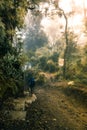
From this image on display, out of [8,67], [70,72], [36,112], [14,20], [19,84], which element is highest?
[14,20]

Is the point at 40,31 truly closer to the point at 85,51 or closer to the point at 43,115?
the point at 85,51

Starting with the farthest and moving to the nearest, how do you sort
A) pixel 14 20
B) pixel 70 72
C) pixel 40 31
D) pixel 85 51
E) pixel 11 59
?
pixel 40 31, pixel 70 72, pixel 85 51, pixel 14 20, pixel 11 59

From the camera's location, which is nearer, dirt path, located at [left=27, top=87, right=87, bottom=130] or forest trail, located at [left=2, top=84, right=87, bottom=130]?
forest trail, located at [left=2, top=84, right=87, bottom=130]

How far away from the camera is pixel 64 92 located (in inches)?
805

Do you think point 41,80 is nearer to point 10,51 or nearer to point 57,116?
point 10,51

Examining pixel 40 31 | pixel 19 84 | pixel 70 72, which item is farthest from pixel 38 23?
pixel 19 84

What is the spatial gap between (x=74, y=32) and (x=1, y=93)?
76.3ft

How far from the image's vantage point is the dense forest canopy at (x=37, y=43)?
43.3ft

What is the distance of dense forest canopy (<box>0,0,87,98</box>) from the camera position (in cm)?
1319

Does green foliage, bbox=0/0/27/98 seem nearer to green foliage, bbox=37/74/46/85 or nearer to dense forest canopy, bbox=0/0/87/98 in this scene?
dense forest canopy, bbox=0/0/87/98

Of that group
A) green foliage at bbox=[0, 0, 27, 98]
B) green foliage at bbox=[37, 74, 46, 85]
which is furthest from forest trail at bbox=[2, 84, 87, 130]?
green foliage at bbox=[37, 74, 46, 85]

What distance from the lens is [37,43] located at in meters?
46.5

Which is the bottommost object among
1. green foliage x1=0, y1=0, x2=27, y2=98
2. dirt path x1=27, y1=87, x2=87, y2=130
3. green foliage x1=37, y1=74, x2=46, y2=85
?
green foliage x1=37, y1=74, x2=46, y2=85

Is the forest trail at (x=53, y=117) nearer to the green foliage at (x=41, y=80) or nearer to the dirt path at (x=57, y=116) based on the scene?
the dirt path at (x=57, y=116)
